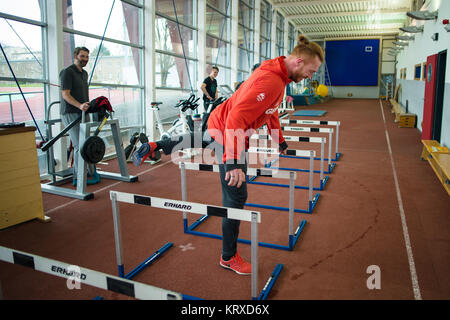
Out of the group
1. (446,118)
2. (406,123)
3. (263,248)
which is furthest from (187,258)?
(406,123)

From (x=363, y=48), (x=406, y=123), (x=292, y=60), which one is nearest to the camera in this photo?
(x=292, y=60)

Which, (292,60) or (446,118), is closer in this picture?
(292,60)

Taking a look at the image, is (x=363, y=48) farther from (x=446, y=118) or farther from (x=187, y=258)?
(x=187, y=258)

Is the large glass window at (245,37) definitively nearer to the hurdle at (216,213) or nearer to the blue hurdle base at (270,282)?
the blue hurdle base at (270,282)

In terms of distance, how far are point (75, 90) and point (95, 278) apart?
372 centimetres

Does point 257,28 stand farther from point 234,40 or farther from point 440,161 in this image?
point 440,161

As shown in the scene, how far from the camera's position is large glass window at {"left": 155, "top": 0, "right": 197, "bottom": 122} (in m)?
8.38

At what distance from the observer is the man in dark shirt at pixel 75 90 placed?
14.9 feet

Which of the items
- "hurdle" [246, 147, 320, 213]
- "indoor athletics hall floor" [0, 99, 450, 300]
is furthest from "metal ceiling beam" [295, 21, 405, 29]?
"hurdle" [246, 147, 320, 213]

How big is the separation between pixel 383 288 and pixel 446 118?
522 cm

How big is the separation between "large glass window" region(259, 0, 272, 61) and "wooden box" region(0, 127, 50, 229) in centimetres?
1463

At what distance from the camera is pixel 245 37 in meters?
14.5

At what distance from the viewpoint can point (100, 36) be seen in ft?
21.0
